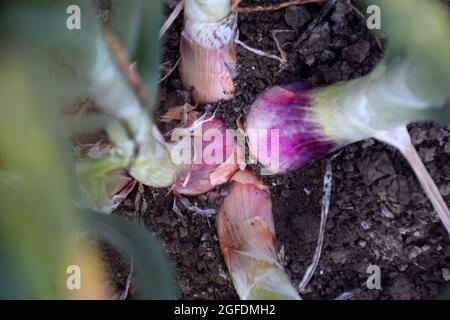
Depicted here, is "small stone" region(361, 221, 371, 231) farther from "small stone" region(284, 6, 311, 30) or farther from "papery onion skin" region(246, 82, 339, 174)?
"small stone" region(284, 6, 311, 30)

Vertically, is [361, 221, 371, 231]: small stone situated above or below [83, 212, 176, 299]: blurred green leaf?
below

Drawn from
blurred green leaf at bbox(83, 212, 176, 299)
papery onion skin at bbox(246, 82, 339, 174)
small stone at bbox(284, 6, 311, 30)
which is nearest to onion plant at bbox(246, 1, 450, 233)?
papery onion skin at bbox(246, 82, 339, 174)

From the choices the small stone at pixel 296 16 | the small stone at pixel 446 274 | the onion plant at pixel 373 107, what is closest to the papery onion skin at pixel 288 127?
the onion plant at pixel 373 107

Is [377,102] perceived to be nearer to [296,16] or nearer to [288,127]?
[288,127]

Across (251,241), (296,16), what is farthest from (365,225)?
(296,16)

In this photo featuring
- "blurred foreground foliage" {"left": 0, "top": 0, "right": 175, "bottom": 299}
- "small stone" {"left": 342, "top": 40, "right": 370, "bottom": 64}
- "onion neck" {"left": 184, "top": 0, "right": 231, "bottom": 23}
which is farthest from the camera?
"small stone" {"left": 342, "top": 40, "right": 370, "bottom": 64}

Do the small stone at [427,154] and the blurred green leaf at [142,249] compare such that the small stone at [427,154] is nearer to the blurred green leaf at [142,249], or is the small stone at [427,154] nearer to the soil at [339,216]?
the soil at [339,216]
